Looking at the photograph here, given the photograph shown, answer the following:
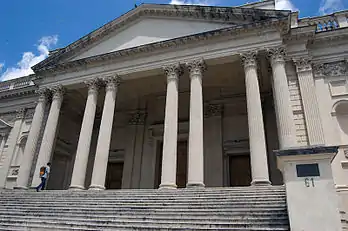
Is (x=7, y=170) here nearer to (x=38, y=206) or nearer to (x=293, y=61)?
(x=38, y=206)

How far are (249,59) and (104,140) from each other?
836 cm

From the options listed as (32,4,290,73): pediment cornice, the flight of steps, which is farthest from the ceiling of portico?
the flight of steps

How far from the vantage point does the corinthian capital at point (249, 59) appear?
1314 cm

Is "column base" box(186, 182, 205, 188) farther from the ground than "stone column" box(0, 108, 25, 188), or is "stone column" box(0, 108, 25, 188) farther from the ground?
"stone column" box(0, 108, 25, 188)

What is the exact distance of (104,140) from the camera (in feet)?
46.9

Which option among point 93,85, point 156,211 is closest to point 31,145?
point 93,85

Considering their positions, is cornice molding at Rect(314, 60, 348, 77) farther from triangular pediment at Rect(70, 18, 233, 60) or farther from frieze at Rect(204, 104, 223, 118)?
frieze at Rect(204, 104, 223, 118)

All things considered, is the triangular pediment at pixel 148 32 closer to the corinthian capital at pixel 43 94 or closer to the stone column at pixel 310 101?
the corinthian capital at pixel 43 94

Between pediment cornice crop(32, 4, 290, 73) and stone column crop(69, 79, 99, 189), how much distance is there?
3020 millimetres

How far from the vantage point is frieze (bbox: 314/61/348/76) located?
45.1 ft

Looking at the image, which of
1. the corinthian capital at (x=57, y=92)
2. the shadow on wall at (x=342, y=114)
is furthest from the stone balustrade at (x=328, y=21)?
the corinthian capital at (x=57, y=92)

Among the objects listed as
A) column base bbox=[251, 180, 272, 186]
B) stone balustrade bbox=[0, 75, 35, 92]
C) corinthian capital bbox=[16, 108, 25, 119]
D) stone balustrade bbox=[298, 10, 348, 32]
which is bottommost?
column base bbox=[251, 180, 272, 186]

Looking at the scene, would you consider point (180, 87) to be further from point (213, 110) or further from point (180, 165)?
point (180, 165)

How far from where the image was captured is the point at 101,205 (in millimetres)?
9797
